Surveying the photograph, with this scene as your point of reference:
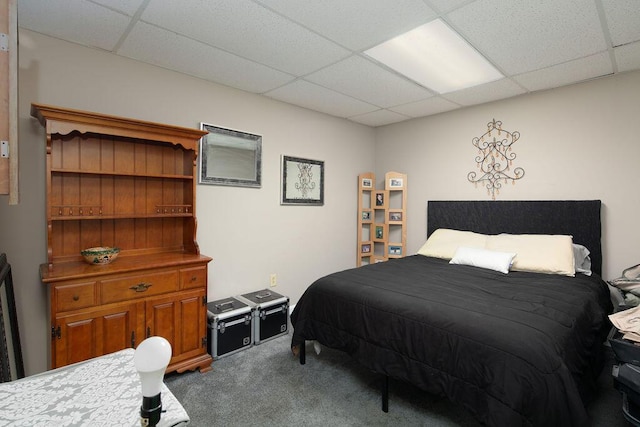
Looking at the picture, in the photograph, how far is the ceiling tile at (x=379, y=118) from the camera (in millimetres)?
3850

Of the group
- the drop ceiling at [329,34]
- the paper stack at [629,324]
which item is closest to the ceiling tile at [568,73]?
the drop ceiling at [329,34]

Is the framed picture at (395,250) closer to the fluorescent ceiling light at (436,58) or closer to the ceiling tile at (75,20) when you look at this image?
the fluorescent ceiling light at (436,58)

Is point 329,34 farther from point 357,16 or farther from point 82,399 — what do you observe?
point 82,399

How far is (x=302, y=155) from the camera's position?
12.1 feet

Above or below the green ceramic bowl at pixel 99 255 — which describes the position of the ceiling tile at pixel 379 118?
above

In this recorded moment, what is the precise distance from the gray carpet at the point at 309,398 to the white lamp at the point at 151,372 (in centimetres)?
154

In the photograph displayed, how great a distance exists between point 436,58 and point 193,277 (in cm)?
253

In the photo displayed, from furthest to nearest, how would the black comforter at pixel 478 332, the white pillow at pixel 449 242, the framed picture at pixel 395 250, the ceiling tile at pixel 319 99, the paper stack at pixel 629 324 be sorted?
the framed picture at pixel 395 250, the white pillow at pixel 449 242, the ceiling tile at pixel 319 99, the paper stack at pixel 629 324, the black comforter at pixel 478 332

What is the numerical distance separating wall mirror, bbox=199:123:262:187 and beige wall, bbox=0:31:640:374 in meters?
0.09

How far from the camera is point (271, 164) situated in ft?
11.1

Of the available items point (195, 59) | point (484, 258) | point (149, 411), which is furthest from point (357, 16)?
point (484, 258)

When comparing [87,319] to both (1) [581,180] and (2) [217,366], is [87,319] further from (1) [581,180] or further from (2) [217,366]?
(1) [581,180]

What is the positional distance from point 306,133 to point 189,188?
1.58m

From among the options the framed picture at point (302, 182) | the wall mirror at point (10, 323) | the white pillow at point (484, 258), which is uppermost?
the framed picture at point (302, 182)
